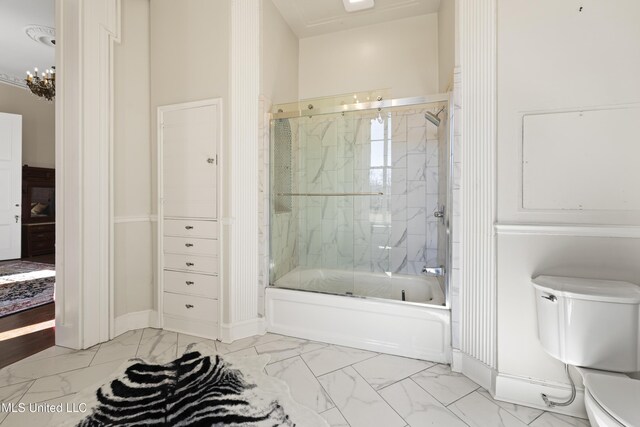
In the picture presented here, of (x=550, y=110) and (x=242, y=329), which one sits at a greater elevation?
(x=550, y=110)

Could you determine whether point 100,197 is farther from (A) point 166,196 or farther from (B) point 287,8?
(B) point 287,8

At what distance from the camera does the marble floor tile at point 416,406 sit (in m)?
1.37

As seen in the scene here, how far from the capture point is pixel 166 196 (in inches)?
94.3

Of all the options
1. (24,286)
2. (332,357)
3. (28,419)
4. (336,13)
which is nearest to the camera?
(28,419)

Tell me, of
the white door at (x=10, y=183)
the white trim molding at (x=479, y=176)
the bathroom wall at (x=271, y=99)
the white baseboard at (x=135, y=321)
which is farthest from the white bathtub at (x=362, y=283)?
the white door at (x=10, y=183)

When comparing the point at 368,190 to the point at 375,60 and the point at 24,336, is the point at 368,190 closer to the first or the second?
the point at 375,60

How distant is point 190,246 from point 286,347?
1174mm

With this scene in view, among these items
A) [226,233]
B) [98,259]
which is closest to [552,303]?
[226,233]

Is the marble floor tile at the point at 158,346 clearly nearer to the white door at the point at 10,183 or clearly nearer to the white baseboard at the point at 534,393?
the white baseboard at the point at 534,393

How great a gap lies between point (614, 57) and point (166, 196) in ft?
10.4

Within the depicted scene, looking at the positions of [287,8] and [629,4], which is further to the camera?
[287,8]

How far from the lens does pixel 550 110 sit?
1.51 m

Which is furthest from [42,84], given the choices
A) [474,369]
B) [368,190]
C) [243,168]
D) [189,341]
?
[474,369]

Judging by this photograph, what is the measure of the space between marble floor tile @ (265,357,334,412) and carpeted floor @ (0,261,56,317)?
2.85 meters
